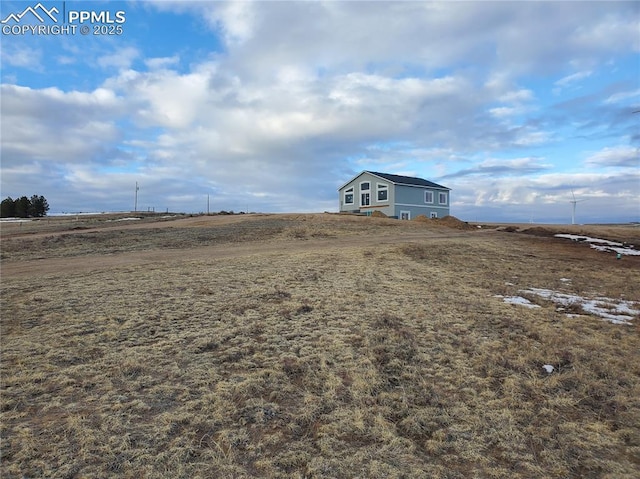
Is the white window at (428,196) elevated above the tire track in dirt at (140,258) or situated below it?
above

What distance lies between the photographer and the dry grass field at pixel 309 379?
365cm

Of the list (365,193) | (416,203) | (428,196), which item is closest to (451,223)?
(416,203)

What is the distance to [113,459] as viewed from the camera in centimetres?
352

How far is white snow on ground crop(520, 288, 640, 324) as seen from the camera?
28.3 feet

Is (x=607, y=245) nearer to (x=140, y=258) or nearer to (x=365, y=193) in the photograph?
(x=140, y=258)

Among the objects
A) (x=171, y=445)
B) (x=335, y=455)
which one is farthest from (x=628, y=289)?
(x=171, y=445)

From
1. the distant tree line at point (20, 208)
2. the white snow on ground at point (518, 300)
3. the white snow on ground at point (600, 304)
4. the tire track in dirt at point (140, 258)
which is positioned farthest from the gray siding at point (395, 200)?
the distant tree line at point (20, 208)

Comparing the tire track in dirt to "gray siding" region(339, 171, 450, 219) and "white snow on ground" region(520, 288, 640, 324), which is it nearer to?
"white snow on ground" region(520, 288, 640, 324)

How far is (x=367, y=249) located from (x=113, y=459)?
15.2 m

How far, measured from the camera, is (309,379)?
5.23 metres

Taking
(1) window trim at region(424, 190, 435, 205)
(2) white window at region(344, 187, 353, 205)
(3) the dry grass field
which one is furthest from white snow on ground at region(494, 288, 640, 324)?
(2) white window at region(344, 187, 353, 205)

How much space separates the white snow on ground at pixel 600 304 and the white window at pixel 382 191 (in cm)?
3507

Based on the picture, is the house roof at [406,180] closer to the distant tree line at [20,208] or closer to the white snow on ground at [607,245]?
the white snow on ground at [607,245]

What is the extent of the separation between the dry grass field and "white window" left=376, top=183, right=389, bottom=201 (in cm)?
3450
